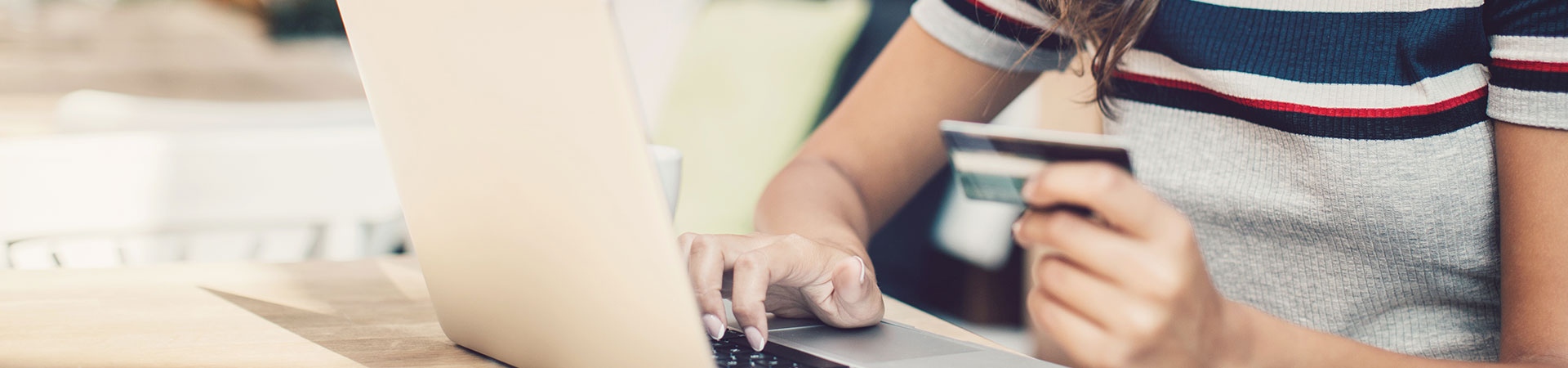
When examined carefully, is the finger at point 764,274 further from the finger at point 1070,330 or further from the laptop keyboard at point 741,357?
the finger at point 1070,330

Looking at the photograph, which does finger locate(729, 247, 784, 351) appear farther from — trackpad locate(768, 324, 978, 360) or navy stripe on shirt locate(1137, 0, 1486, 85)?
navy stripe on shirt locate(1137, 0, 1486, 85)

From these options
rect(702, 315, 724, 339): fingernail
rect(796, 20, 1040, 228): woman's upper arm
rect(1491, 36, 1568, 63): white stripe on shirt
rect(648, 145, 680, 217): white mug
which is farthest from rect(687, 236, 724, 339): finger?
rect(1491, 36, 1568, 63): white stripe on shirt

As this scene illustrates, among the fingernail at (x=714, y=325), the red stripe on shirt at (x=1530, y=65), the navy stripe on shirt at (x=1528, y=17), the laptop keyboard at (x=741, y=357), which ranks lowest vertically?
the laptop keyboard at (x=741, y=357)

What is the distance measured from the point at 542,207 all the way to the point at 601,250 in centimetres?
3

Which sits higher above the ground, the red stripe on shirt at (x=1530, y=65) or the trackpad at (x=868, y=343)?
the red stripe on shirt at (x=1530, y=65)

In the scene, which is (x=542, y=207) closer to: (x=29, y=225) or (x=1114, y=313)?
(x=1114, y=313)

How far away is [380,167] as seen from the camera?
1.24 metres

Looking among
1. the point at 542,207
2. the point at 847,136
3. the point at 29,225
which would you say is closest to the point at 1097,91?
the point at 847,136

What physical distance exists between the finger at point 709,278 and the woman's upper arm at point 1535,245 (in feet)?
1.32

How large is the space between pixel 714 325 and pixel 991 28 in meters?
0.45

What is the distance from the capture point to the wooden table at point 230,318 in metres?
0.48

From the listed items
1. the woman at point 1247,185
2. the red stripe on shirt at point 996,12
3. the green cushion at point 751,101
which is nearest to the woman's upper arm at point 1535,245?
the woman at point 1247,185

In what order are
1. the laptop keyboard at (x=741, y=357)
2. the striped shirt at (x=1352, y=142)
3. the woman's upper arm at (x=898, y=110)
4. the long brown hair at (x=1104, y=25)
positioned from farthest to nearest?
1. the woman's upper arm at (x=898, y=110)
2. the long brown hair at (x=1104, y=25)
3. the striped shirt at (x=1352, y=142)
4. the laptop keyboard at (x=741, y=357)

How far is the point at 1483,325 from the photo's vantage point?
2.11 ft
